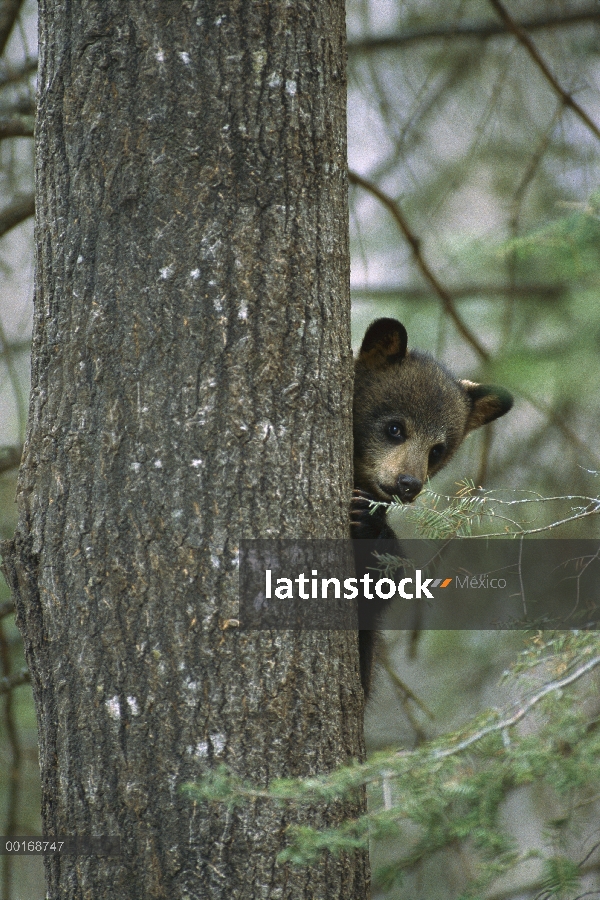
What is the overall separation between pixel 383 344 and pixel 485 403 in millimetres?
712

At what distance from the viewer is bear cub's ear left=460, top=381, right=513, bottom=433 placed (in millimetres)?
4672

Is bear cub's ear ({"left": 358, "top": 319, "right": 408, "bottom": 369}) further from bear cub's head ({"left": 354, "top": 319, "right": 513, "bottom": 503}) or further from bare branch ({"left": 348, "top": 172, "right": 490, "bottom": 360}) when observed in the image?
bare branch ({"left": 348, "top": 172, "right": 490, "bottom": 360})

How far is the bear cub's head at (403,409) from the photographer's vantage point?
4102mm

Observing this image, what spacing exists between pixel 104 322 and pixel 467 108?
11.1 ft

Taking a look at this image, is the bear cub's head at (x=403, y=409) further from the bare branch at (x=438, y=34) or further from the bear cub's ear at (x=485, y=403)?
the bare branch at (x=438, y=34)

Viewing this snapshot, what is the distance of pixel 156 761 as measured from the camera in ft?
7.45

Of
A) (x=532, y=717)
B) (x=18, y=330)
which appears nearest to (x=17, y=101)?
(x=18, y=330)

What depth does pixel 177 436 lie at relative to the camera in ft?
7.83

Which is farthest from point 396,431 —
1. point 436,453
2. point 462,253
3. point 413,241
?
point 413,241

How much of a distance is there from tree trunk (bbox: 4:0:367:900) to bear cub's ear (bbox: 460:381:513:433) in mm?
2252

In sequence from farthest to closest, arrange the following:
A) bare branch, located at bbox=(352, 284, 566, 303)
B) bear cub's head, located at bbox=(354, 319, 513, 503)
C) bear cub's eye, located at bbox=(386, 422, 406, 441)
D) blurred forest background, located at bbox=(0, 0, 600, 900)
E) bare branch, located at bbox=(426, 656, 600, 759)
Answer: bare branch, located at bbox=(352, 284, 566, 303) → blurred forest background, located at bbox=(0, 0, 600, 900) → bear cub's eye, located at bbox=(386, 422, 406, 441) → bear cub's head, located at bbox=(354, 319, 513, 503) → bare branch, located at bbox=(426, 656, 600, 759)

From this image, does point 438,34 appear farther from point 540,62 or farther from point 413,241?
point 413,241

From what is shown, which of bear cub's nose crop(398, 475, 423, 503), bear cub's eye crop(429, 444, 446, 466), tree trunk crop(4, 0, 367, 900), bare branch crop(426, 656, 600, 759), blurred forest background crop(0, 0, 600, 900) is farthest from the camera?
bear cub's eye crop(429, 444, 446, 466)

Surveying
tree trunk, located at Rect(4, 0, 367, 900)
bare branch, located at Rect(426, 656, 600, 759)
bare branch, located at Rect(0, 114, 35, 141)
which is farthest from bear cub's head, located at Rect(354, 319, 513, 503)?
bare branch, located at Rect(426, 656, 600, 759)
